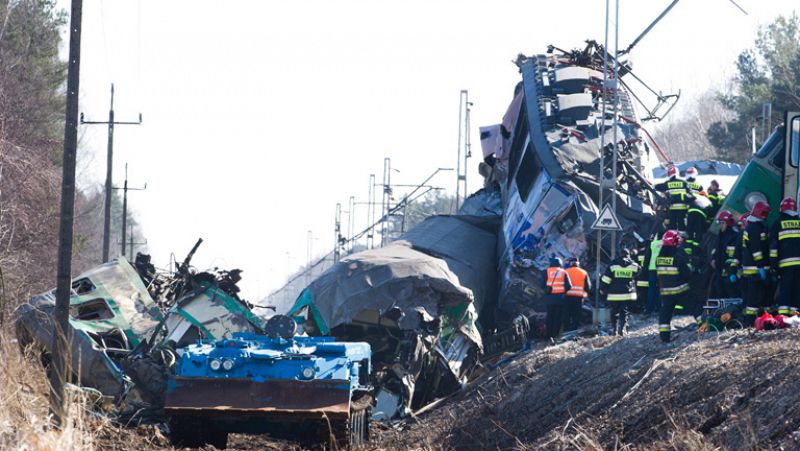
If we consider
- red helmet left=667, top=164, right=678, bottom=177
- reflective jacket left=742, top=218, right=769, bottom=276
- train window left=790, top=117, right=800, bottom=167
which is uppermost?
train window left=790, top=117, right=800, bottom=167

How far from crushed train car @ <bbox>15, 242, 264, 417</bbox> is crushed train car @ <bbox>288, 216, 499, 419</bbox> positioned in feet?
4.94

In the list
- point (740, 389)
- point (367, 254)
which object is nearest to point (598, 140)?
point (367, 254)

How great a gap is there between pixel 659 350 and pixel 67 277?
26.0 feet

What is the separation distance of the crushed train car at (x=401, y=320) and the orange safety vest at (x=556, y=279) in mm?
1644

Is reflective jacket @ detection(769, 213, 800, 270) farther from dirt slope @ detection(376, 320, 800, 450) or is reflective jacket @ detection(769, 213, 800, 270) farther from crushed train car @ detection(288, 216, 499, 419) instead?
crushed train car @ detection(288, 216, 499, 419)

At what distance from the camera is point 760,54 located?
55.7m

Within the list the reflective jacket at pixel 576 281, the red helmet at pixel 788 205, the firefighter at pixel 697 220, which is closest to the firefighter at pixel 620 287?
the firefighter at pixel 697 220

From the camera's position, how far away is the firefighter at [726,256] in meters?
15.6

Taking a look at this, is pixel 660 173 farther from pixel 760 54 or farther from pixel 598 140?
pixel 760 54

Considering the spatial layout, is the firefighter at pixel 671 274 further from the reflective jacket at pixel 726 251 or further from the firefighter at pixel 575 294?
the firefighter at pixel 575 294

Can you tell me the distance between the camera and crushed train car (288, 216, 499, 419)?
59.0ft

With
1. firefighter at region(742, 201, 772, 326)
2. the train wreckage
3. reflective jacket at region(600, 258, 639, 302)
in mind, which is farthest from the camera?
reflective jacket at region(600, 258, 639, 302)

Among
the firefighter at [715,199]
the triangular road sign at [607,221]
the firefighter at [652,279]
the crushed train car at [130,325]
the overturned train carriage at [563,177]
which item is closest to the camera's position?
the crushed train car at [130,325]

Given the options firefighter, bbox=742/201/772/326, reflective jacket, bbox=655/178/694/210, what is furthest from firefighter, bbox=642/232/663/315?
firefighter, bbox=742/201/772/326
